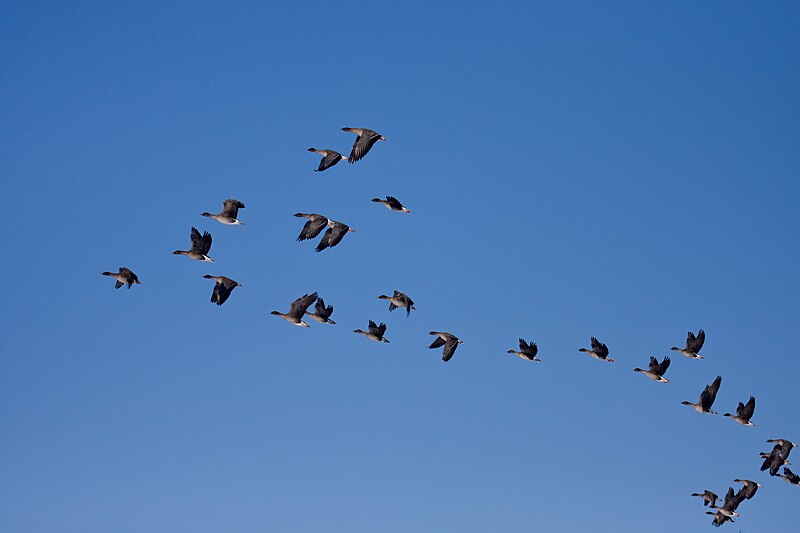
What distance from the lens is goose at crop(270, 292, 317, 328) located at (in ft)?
153

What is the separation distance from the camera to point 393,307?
50469mm

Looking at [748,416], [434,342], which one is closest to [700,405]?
[748,416]

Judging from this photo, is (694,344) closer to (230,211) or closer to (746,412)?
(746,412)

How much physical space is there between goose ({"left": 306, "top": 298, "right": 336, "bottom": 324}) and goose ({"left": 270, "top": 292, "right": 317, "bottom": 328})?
1.16 meters

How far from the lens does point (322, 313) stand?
48344 mm

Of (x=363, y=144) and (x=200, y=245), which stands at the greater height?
(x=363, y=144)

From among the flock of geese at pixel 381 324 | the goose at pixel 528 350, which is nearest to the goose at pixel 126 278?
the flock of geese at pixel 381 324

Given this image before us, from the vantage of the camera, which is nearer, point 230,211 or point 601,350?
point 230,211

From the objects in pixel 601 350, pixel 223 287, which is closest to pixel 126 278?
pixel 223 287

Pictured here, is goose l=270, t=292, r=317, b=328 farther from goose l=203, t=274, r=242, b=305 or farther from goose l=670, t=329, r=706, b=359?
goose l=670, t=329, r=706, b=359

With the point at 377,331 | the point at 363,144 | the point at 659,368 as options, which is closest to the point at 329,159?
the point at 363,144

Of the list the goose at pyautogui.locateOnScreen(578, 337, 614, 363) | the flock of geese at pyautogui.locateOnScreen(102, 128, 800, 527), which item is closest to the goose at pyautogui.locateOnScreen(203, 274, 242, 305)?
the flock of geese at pyautogui.locateOnScreen(102, 128, 800, 527)

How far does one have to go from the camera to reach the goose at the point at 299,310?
46.6 m

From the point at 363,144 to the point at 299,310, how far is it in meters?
6.30
